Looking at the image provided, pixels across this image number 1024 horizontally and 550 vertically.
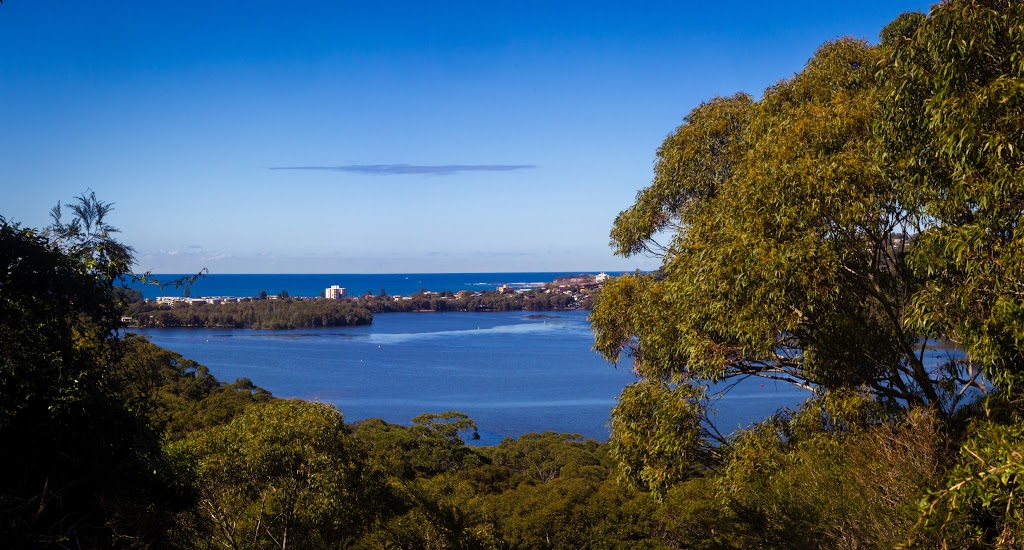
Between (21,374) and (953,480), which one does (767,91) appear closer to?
(953,480)

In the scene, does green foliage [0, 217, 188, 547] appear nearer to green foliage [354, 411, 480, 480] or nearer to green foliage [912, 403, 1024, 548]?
green foliage [912, 403, 1024, 548]

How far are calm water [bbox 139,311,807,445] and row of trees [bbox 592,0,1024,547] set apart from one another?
6787mm

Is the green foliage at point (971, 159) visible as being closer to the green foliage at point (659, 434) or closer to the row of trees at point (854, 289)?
the row of trees at point (854, 289)

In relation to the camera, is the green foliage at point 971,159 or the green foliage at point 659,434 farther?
the green foliage at point 659,434

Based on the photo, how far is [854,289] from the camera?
293 inches

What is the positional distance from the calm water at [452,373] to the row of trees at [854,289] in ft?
22.3

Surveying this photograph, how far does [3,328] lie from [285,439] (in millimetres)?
5418

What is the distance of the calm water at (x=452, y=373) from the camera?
120ft

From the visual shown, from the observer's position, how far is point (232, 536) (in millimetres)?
8820

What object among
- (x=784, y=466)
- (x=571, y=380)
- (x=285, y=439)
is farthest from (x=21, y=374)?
(x=571, y=380)

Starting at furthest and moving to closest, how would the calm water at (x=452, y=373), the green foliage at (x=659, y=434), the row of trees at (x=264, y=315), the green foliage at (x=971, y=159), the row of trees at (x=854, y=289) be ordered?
the row of trees at (x=264, y=315) < the calm water at (x=452, y=373) < the green foliage at (x=659, y=434) < the row of trees at (x=854, y=289) < the green foliage at (x=971, y=159)

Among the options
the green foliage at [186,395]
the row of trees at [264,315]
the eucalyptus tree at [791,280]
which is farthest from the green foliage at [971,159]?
the row of trees at [264,315]

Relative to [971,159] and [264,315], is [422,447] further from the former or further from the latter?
[264,315]

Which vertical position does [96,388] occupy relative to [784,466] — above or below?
above
